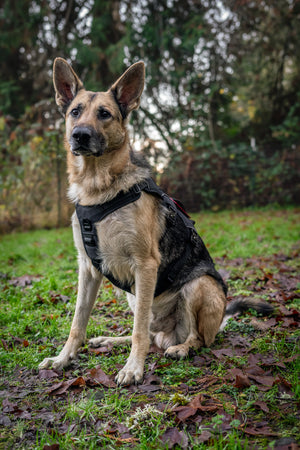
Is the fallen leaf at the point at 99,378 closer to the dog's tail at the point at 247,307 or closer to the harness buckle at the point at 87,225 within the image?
the harness buckle at the point at 87,225

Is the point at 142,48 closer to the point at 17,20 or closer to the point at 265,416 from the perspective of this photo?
the point at 17,20

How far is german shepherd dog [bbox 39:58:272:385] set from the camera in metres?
2.73

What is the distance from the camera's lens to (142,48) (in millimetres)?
12234

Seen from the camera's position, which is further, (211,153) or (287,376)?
(211,153)

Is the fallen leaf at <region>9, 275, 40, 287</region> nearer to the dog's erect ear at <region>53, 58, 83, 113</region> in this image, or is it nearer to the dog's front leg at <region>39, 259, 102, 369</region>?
the dog's front leg at <region>39, 259, 102, 369</region>

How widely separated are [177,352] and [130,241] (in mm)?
1056

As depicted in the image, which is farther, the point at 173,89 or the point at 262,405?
the point at 173,89

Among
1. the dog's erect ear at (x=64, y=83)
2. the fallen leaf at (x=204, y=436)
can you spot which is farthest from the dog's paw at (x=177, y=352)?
the dog's erect ear at (x=64, y=83)

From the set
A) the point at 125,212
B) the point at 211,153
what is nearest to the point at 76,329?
the point at 125,212

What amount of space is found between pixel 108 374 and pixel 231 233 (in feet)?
22.0

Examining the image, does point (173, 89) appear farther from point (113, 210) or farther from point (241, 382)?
point (241, 382)

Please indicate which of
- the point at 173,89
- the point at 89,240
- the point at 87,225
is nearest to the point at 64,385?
the point at 89,240

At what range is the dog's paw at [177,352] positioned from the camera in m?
2.88

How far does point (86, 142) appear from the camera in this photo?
110 inches
